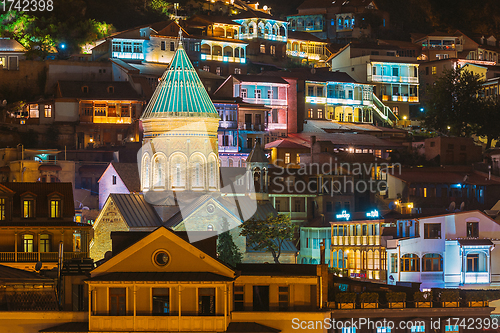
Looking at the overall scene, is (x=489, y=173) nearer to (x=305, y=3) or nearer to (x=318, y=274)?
(x=318, y=274)

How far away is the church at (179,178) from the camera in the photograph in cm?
6041

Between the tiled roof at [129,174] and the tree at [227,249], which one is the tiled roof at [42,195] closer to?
the tree at [227,249]

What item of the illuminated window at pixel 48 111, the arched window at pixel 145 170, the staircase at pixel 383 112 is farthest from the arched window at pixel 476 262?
the staircase at pixel 383 112

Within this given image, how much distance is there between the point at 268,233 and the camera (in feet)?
205

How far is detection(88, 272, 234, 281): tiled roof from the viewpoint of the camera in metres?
36.2

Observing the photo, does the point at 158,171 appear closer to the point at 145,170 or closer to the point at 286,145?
the point at 145,170

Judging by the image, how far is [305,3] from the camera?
13800 centimetres

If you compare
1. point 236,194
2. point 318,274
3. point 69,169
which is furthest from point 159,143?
point 318,274

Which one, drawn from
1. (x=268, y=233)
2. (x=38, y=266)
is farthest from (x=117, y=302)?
(x=268, y=233)

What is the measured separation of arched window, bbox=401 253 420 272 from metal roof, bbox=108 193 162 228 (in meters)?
15.4

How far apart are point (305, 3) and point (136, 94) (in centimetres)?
5370

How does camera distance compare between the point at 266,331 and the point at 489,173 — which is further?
the point at 489,173

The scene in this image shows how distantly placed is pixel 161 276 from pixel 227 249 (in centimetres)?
2117

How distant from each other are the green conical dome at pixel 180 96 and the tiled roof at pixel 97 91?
24404 millimetres
